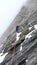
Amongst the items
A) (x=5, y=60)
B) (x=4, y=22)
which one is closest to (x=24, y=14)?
(x=4, y=22)

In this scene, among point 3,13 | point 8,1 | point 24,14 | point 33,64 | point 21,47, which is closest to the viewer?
point 33,64

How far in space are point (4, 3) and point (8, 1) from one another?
3.66ft

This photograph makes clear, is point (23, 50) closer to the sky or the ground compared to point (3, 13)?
closer to the ground

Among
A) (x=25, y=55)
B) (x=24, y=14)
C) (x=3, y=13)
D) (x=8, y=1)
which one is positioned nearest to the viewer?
(x=25, y=55)

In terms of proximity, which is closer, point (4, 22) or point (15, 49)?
point (15, 49)

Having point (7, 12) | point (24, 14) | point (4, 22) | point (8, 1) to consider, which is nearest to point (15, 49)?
point (24, 14)

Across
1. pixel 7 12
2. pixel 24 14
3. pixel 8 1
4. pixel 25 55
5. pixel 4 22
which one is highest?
pixel 8 1

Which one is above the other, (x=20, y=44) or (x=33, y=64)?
(x=20, y=44)

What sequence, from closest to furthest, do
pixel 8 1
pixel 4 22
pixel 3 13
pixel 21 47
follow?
pixel 21 47 → pixel 4 22 → pixel 3 13 → pixel 8 1

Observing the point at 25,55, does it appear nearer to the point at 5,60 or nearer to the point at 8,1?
the point at 5,60

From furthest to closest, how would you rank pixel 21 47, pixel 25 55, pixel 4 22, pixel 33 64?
1. pixel 4 22
2. pixel 21 47
3. pixel 25 55
4. pixel 33 64

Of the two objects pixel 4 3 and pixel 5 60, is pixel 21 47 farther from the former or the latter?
pixel 4 3

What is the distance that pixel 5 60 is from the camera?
20312mm

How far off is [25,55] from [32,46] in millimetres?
928
